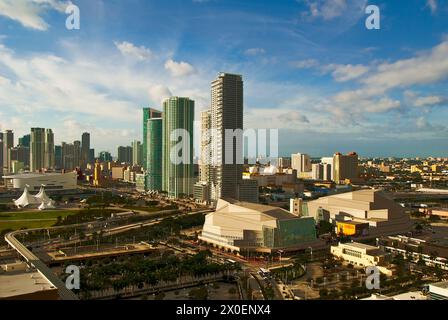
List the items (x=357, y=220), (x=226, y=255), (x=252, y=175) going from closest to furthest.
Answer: (x=226, y=255), (x=357, y=220), (x=252, y=175)

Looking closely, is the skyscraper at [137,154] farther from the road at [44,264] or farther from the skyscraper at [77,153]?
the road at [44,264]

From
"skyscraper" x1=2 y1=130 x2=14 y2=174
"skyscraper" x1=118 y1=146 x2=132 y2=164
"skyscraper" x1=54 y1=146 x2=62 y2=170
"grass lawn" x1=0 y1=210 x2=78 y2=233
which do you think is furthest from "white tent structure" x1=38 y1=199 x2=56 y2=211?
"skyscraper" x1=118 y1=146 x2=132 y2=164

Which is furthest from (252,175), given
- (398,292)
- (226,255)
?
(398,292)

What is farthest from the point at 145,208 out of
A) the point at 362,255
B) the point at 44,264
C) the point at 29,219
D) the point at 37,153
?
the point at 37,153

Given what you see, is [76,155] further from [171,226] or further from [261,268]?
[261,268]

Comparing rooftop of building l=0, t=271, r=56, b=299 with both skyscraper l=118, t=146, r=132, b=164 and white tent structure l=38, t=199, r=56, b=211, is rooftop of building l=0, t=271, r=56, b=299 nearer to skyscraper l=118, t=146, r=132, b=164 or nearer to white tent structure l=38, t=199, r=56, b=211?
white tent structure l=38, t=199, r=56, b=211

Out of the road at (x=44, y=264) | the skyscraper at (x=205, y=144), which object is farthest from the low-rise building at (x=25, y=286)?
the skyscraper at (x=205, y=144)

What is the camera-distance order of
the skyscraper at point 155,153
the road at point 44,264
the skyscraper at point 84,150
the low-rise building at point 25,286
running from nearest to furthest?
the low-rise building at point 25,286 < the road at point 44,264 < the skyscraper at point 155,153 < the skyscraper at point 84,150
